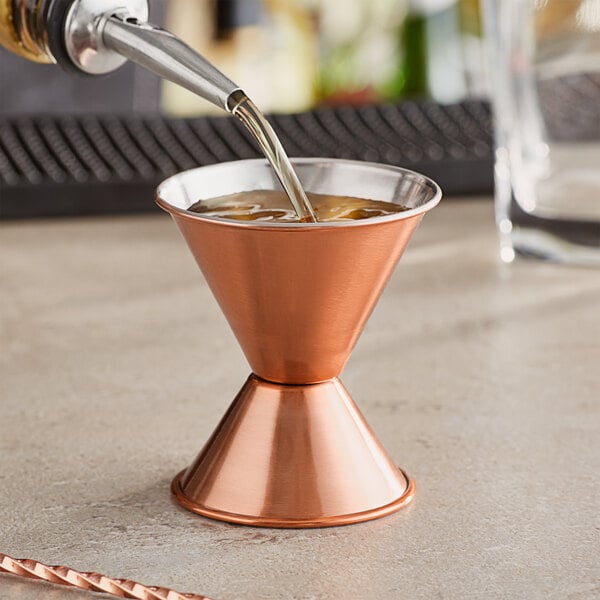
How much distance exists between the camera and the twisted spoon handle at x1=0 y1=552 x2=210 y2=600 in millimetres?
458

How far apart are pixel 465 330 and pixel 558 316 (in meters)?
0.08

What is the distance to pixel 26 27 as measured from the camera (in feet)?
1.75

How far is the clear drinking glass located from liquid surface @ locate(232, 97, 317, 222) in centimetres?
49

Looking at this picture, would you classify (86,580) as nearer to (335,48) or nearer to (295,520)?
(295,520)

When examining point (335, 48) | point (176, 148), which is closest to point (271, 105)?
point (335, 48)

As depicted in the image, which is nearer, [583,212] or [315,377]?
[315,377]

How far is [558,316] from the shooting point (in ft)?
2.75

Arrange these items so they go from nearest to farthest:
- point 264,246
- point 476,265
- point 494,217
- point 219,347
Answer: point 264,246
point 219,347
point 476,265
point 494,217

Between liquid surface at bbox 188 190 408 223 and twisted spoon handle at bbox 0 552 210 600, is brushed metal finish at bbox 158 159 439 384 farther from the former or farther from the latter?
twisted spoon handle at bbox 0 552 210 600

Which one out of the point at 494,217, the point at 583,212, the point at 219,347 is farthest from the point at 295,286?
the point at 494,217

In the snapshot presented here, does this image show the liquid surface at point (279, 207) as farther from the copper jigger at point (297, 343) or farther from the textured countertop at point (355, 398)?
the textured countertop at point (355, 398)

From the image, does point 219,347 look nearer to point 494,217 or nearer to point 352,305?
point 352,305

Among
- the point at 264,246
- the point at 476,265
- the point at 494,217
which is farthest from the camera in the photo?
the point at 494,217

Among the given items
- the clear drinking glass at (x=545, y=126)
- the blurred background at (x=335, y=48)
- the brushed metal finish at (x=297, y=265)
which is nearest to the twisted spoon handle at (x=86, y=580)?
the brushed metal finish at (x=297, y=265)
